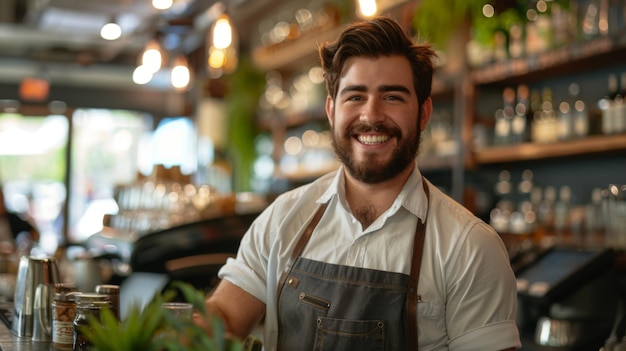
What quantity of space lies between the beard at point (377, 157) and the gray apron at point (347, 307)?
0.16 m

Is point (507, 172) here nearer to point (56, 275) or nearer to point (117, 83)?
point (56, 275)

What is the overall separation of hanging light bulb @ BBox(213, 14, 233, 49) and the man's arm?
7.99 feet

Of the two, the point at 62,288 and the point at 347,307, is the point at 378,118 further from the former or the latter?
the point at 62,288

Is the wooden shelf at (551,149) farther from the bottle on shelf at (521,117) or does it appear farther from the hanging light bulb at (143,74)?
the hanging light bulb at (143,74)

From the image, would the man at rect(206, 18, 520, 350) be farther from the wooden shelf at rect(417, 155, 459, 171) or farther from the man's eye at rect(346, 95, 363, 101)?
the wooden shelf at rect(417, 155, 459, 171)

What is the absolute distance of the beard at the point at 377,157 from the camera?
82.2 inches

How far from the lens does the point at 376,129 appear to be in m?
2.07

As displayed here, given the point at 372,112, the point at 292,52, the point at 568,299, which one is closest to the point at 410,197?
the point at 372,112

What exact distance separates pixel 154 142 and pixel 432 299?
34.5 feet

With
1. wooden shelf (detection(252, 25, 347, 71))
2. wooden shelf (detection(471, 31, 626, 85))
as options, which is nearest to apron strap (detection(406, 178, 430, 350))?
wooden shelf (detection(471, 31, 626, 85))

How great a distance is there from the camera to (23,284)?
2158 mm

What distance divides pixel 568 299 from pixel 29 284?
6.86 feet

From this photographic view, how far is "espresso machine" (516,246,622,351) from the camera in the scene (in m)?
2.96

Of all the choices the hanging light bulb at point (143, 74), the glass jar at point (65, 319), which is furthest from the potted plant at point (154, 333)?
the hanging light bulb at point (143, 74)
